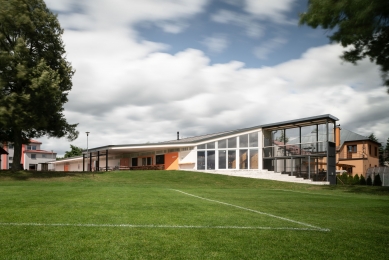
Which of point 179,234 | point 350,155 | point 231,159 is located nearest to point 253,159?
point 231,159

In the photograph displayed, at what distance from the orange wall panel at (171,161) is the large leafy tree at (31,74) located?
1249 centimetres

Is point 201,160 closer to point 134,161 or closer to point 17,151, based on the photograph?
point 134,161

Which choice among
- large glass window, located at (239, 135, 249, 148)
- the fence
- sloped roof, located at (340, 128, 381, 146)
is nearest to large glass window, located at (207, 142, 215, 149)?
large glass window, located at (239, 135, 249, 148)

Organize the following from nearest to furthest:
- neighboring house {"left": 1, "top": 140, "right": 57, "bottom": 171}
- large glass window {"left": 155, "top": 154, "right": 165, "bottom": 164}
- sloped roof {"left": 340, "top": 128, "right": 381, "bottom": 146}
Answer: large glass window {"left": 155, "top": 154, "right": 165, "bottom": 164}
sloped roof {"left": 340, "top": 128, "right": 381, "bottom": 146}
neighboring house {"left": 1, "top": 140, "right": 57, "bottom": 171}

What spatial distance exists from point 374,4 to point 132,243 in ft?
26.3

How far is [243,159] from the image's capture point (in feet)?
129

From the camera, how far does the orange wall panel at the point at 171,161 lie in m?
40.9

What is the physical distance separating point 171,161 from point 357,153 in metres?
28.7

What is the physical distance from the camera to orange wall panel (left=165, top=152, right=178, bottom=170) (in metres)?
40.9

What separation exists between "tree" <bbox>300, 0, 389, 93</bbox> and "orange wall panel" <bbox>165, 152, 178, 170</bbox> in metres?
29.0

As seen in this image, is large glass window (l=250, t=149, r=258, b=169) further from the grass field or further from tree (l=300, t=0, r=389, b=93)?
the grass field

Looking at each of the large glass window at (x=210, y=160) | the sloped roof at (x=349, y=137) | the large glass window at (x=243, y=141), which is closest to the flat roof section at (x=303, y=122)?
the large glass window at (x=243, y=141)

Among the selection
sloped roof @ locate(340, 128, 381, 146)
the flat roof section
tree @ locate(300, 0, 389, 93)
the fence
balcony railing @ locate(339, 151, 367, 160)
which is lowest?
the fence

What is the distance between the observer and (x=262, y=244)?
17.6 ft
